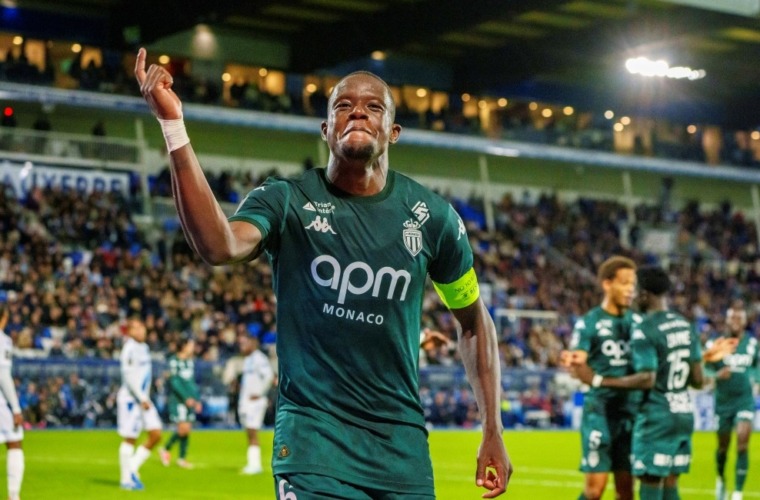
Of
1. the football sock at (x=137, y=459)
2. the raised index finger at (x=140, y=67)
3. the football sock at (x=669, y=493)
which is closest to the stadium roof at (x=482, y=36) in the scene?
the football sock at (x=137, y=459)

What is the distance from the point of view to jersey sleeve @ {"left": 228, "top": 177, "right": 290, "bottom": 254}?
4387mm

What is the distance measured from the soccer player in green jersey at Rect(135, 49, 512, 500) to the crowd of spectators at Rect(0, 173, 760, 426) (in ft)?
63.6

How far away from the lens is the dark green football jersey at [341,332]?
178 inches

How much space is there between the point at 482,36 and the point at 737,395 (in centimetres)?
2987

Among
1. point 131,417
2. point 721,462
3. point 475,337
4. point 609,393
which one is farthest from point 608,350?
point 131,417

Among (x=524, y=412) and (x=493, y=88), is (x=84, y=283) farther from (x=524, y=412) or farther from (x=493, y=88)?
(x=493, y=88)

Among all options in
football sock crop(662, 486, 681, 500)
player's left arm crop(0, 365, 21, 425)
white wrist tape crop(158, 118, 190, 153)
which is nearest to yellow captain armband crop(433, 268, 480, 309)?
white wrist tape crop(158, 118, 190, 153)

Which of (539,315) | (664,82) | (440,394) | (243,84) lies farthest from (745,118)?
(440,394)

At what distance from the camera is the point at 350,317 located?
458 centimetres

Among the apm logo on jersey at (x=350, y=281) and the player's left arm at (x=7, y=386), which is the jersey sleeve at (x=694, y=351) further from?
the player's left arm at (x=7, y=386)

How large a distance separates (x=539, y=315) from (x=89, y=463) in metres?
21.2

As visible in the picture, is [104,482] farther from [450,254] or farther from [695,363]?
[450,254]

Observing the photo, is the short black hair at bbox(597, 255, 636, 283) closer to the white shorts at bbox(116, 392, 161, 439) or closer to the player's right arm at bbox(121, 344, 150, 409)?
the white shorts at bbox(116, 392, 161, 439)

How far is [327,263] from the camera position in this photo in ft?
15.0
